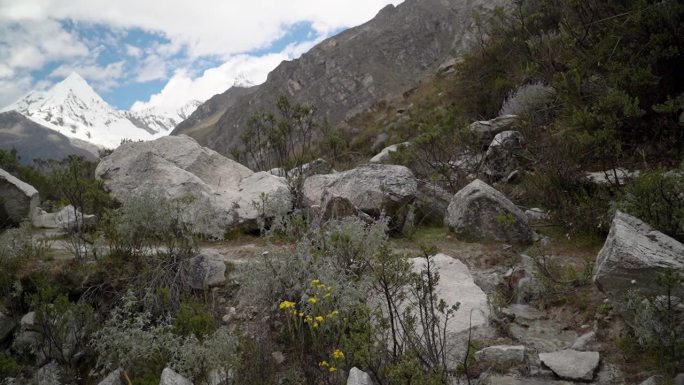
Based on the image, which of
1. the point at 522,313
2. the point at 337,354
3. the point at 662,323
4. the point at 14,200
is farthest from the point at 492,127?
the point at 14,200

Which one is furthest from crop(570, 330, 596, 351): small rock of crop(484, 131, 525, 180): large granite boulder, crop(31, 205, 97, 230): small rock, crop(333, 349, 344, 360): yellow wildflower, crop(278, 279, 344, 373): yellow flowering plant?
crop(31, 205, 97, 230): small rock

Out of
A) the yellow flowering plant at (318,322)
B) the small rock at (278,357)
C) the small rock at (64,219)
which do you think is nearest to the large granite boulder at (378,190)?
the yellow flowering plant at (318,322)

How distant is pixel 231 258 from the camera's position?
7773 millimetres

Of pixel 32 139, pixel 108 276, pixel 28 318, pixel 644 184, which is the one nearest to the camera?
pixel 644 184

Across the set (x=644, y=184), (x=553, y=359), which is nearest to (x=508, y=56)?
(x=644, y=184)

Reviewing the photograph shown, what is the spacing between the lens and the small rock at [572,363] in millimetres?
3945

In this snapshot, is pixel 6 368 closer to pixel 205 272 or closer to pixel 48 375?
pixel 48 375

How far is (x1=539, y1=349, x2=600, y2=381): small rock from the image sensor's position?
3.95 m

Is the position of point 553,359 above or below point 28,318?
below

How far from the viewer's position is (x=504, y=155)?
10812 mm

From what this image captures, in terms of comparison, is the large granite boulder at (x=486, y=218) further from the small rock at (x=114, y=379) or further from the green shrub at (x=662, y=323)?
the small rock at (x=114, y=379)

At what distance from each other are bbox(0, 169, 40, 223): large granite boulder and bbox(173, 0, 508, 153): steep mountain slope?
64.7 metres

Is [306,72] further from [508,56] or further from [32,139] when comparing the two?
[32,139]

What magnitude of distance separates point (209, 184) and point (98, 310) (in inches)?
211
